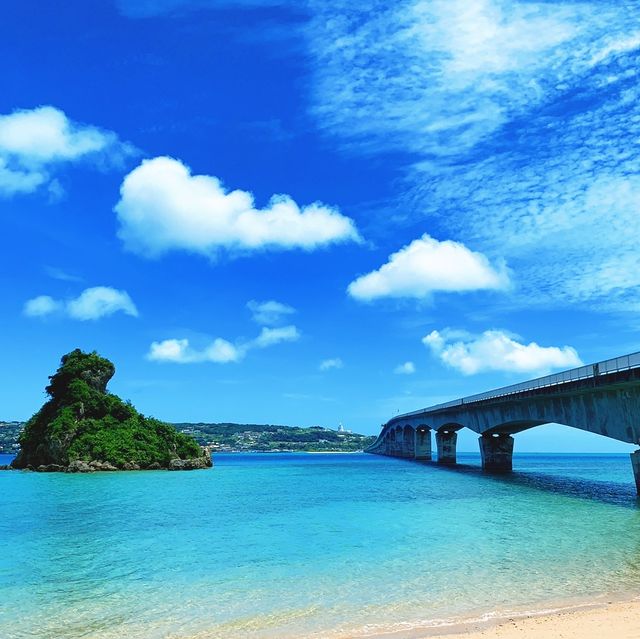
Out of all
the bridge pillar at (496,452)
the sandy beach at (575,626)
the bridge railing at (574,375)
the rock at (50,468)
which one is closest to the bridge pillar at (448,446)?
the bridge pillar at (496,452)

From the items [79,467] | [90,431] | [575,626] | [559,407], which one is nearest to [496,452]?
[559,407]

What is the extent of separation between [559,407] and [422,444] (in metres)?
84.5

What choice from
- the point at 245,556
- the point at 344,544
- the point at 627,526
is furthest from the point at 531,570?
the point at 627,526

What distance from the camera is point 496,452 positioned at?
70.8m

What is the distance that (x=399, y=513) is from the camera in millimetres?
29797

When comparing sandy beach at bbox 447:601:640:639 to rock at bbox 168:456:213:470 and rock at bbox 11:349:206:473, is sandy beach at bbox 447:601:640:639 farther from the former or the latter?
rock at bbox 168:456:213:470

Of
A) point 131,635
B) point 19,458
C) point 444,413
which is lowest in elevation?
point 131,635

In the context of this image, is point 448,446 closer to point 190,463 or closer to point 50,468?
point 190,463

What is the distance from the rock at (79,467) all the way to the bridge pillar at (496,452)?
168 feet

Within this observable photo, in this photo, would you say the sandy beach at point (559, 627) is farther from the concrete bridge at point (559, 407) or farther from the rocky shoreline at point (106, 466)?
the rocky shoreline at point (106, 466)

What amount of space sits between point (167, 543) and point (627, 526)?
19.7 metres

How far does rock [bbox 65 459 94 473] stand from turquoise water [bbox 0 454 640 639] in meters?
41.8

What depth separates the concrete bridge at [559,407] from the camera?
109ft

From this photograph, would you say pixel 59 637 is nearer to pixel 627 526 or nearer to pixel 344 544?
pixel 344 544
